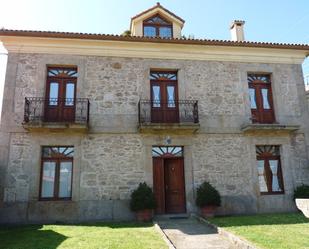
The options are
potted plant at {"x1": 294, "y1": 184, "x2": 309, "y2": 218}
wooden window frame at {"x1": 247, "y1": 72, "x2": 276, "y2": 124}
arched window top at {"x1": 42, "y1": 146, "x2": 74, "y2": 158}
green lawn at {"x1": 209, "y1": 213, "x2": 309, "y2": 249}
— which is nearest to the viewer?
green lawn at {"x1": 209, "y1": 213, "x2": 309, "y2": 249}

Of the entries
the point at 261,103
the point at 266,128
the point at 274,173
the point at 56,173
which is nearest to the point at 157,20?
the point at 261,103

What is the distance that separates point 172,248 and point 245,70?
8.90m

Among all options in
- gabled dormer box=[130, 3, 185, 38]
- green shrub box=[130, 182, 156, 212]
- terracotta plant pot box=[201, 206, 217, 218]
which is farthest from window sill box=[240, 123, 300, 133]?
gabled dormer box=[130, 3, 185, 38]

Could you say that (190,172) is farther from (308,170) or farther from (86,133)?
(308,170)

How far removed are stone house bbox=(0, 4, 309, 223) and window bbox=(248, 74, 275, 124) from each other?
5 cm

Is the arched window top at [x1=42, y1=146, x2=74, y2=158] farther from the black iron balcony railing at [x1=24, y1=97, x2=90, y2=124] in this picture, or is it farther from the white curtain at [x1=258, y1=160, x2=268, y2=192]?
the white curtain at [x1=258, y1=160, x2=268, y2=192]

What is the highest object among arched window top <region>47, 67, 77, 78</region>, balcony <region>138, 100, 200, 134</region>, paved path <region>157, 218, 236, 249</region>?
arched window top <region>47, 67, 77, 78</region>

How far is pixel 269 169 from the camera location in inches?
457

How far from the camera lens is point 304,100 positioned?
12.4 meters

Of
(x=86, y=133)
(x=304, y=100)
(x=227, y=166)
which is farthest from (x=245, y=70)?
(x=86, y=133)

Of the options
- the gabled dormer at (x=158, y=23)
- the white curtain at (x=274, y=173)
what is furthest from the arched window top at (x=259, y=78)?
the gabled dormer at (x=158, y=23)

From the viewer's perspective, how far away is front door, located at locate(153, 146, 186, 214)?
10.8 metres

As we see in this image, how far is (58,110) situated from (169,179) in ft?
16.9

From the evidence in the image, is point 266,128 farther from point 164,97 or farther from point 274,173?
point 164,97
